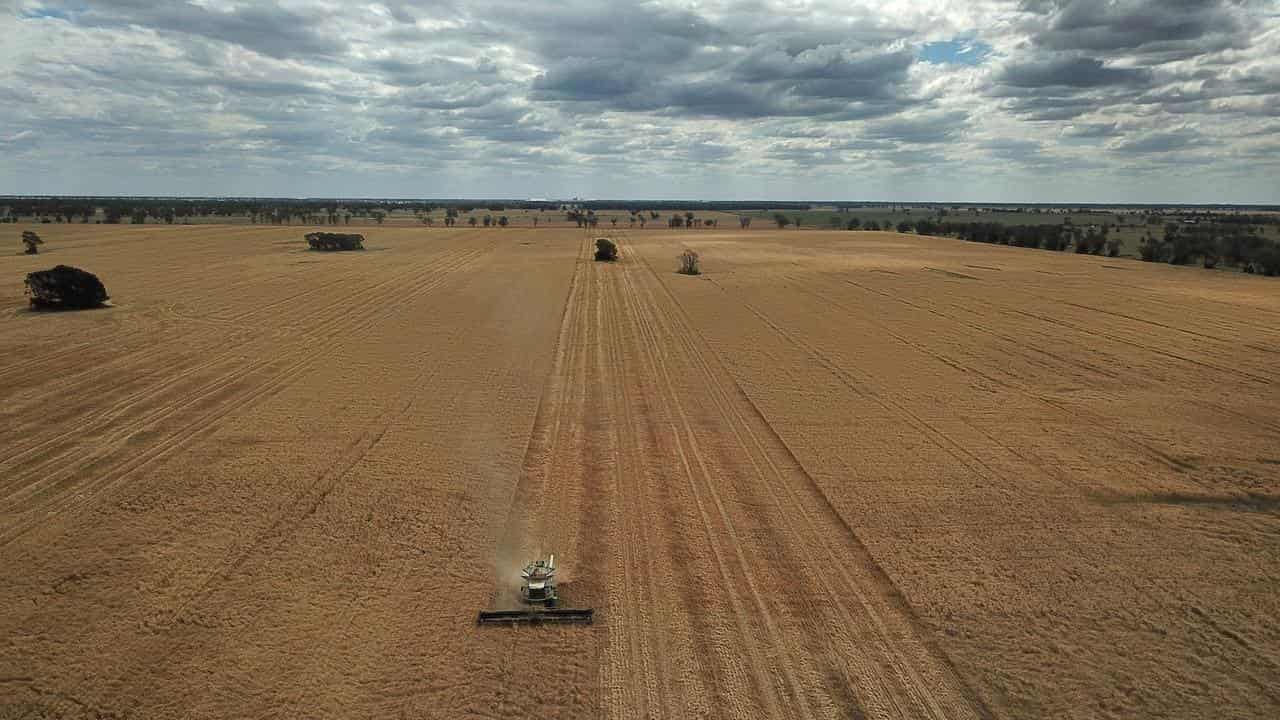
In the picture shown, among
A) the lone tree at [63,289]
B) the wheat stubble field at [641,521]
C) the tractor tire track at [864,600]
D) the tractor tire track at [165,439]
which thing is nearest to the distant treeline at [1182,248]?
the wheat stubble field at [641,521]

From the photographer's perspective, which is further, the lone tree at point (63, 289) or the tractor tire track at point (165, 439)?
the lone tree at point (63, 289)

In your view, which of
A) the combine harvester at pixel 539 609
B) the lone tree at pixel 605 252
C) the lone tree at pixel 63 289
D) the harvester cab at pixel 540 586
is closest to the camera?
the combine harvester at pixel 539 609

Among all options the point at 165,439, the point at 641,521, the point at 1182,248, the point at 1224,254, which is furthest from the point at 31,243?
the point at 1224,254

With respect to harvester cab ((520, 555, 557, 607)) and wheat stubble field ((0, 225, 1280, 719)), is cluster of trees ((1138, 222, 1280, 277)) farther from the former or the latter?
harvester cab ((520, 555, 557, 607))

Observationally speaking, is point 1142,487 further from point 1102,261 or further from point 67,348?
point 1102,261

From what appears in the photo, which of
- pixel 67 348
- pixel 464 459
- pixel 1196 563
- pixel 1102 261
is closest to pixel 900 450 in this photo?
pixel 1196 563

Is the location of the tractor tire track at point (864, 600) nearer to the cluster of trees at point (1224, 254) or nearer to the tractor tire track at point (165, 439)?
the tractor tire track at point (165, 439)

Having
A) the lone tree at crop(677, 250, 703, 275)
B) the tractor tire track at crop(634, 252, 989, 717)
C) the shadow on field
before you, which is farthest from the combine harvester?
the lone tree at crop(677, 250, 703, 275)
